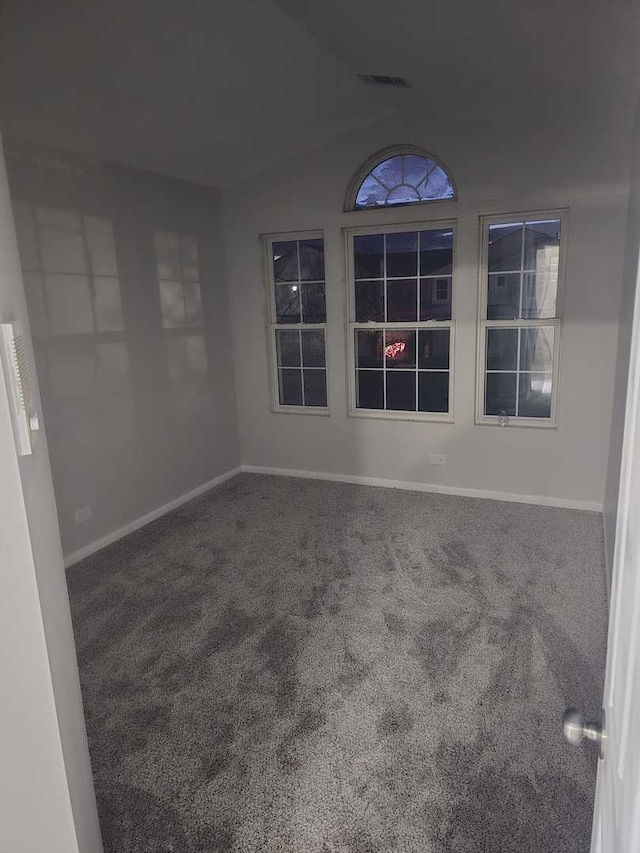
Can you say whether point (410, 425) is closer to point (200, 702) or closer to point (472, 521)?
A: point (472, 521)

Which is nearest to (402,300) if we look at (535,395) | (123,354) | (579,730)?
(535,395)

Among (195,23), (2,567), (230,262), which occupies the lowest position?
(2,567)

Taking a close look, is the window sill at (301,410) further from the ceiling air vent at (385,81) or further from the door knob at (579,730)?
the door knob at (579,730)

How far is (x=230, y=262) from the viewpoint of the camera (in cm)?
504

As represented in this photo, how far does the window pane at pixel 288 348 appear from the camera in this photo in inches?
199

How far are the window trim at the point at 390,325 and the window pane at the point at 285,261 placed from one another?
0.52 m

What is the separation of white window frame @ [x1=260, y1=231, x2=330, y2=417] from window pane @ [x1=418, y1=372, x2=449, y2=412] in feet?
2.84

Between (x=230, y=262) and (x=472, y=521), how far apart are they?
10.4ft

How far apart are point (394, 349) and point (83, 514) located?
9.13 feet

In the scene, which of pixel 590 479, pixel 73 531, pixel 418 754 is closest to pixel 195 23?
pixel 73 531

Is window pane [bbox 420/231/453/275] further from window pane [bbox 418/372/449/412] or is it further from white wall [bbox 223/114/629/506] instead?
window pane [bbox 418/372/449/412]

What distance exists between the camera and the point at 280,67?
319 centimetres

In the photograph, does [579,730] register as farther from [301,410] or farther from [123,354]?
[301,410]

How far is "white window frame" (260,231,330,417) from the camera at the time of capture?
15.8 feet
